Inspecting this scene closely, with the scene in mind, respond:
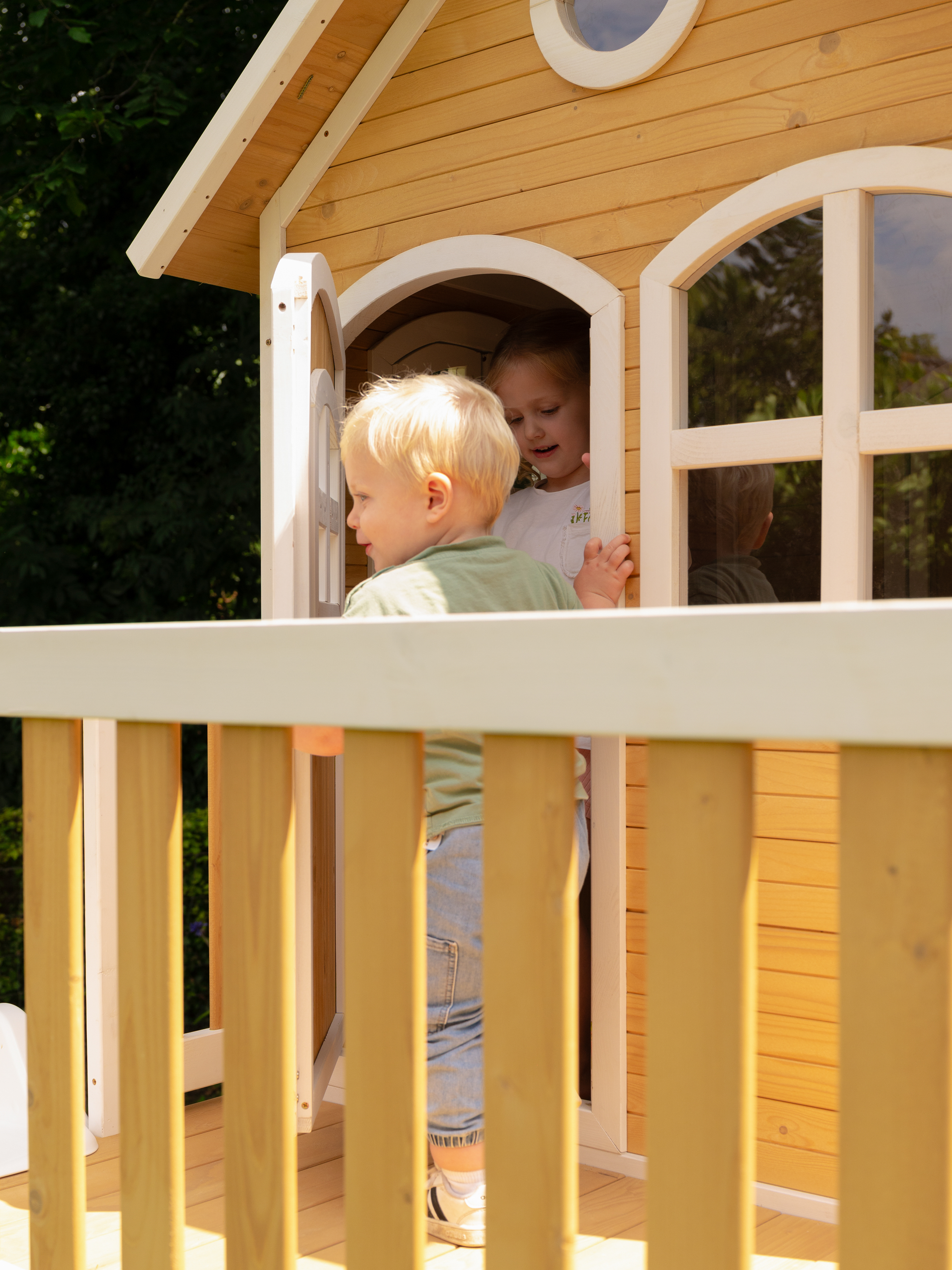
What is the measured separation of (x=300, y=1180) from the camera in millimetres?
2604


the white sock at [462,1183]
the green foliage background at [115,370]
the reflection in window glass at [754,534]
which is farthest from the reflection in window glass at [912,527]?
the green foliage background at [115,370]

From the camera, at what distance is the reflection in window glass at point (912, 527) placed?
2344mm

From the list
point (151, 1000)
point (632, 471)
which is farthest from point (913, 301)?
point (151, 1000)

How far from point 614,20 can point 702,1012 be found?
8.57 ft

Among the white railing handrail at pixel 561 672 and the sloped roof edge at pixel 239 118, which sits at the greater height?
the sloped roof edge at pixel 239 118

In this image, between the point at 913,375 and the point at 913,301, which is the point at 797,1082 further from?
the point at 913,301

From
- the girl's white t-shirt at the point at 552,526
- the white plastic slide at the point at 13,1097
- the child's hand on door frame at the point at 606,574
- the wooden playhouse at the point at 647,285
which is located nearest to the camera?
the wooden playhouse at the point at 647,285

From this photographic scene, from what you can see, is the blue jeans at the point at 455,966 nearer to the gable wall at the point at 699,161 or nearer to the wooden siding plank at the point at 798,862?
the gable wall at the point at 699,161

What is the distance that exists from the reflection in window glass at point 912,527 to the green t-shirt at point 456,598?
69cm

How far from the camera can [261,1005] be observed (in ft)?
3.57

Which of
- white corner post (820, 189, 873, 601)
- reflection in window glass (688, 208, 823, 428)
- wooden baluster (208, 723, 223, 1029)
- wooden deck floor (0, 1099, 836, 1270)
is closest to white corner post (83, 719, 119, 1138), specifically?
wooden deck floor (0, 1099, 836, 1270)

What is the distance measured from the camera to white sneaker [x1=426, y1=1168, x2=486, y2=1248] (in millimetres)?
2230

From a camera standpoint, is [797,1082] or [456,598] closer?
[456,598]

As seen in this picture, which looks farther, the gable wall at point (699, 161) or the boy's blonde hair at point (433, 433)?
the gable wall at point (699, 161)
